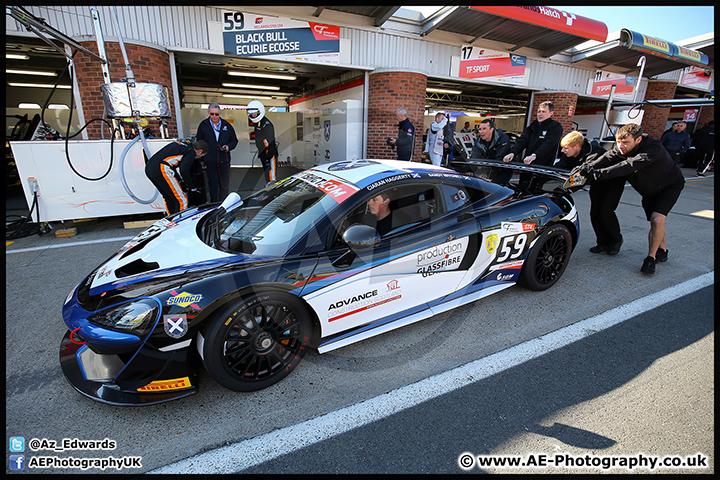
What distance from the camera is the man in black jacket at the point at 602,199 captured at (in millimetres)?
4145

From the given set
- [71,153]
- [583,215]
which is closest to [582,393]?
[583,215]

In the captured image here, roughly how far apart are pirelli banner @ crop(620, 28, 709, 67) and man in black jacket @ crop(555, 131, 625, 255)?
734 centimetres

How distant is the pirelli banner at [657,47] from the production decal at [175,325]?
39.9ft

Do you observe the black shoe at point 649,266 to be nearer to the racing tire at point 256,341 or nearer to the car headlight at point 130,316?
the racing tire at point 256,341

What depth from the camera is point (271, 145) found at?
22.0 ft

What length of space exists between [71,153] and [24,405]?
4496mm

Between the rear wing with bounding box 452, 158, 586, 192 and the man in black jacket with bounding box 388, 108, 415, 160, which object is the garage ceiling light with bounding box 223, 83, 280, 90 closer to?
the man in black jacket with bounding box 388, 108, 415, 160

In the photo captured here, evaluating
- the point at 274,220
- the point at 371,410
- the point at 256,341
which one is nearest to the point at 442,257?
the point at 371,410

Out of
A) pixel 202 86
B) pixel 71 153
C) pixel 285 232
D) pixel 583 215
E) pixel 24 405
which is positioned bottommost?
pixel 24 405

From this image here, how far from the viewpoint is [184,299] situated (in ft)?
5.87

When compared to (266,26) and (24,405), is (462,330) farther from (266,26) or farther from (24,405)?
(266,26)

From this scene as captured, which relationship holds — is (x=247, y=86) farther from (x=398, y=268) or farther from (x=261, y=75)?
(x=398, y=268)

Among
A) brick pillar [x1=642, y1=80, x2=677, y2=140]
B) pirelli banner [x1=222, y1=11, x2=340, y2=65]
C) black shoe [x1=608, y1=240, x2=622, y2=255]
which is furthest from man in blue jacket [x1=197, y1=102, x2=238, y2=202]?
brick pillar [x1=642, y1=80, x2=677, y2=140]

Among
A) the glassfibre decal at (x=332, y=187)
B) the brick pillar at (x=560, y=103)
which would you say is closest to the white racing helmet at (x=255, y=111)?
the glassfibre decal at (x=332, y=187)
